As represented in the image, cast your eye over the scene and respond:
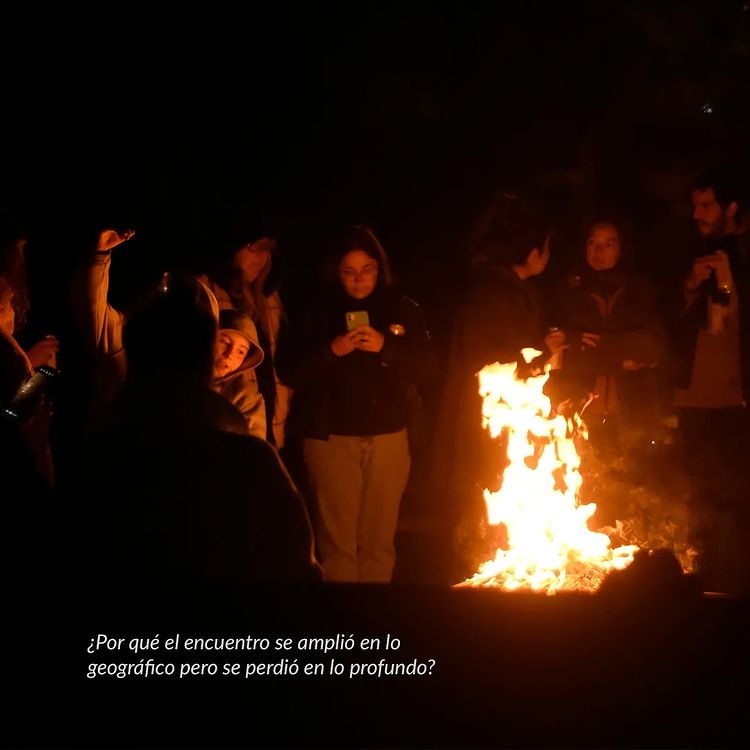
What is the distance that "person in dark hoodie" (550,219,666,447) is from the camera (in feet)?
23.1

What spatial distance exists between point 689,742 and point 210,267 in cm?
424

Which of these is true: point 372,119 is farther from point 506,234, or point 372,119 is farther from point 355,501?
point 355,501

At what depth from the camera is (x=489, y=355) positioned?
23.0 ft

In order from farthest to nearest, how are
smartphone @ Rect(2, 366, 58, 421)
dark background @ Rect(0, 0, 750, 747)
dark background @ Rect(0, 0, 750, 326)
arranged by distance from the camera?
dark background @ Rect(0, 0, 750, 326), dark background @ Rect(0, 0, 750, 747), smartphone @ Rect(2, 366, 58, 421)

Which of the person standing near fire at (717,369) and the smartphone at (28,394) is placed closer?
the smartphone at (28,394)

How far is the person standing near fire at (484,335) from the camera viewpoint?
7023 mm

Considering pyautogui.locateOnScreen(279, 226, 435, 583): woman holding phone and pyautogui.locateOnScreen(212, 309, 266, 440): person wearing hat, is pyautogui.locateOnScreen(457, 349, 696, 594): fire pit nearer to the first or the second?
pyautogui.locateOnScreen(279, 226, 435, 583): woman holding phone

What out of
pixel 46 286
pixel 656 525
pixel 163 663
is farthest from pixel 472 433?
pixel 163 663

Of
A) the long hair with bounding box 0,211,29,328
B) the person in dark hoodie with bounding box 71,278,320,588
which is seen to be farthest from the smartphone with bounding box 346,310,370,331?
the person in dark hoodie with bounding box 71,278,320,588

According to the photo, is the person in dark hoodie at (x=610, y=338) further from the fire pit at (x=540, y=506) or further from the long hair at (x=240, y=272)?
the long hair at (x=240, y=272)

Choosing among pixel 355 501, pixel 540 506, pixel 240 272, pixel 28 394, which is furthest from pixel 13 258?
pixel 540 506

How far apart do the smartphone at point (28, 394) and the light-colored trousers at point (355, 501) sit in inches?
63.0

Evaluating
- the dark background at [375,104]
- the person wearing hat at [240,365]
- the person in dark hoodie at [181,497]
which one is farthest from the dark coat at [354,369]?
the person in dark hoodie at [181,497]

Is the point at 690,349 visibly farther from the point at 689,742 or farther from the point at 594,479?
the point at 689,742
